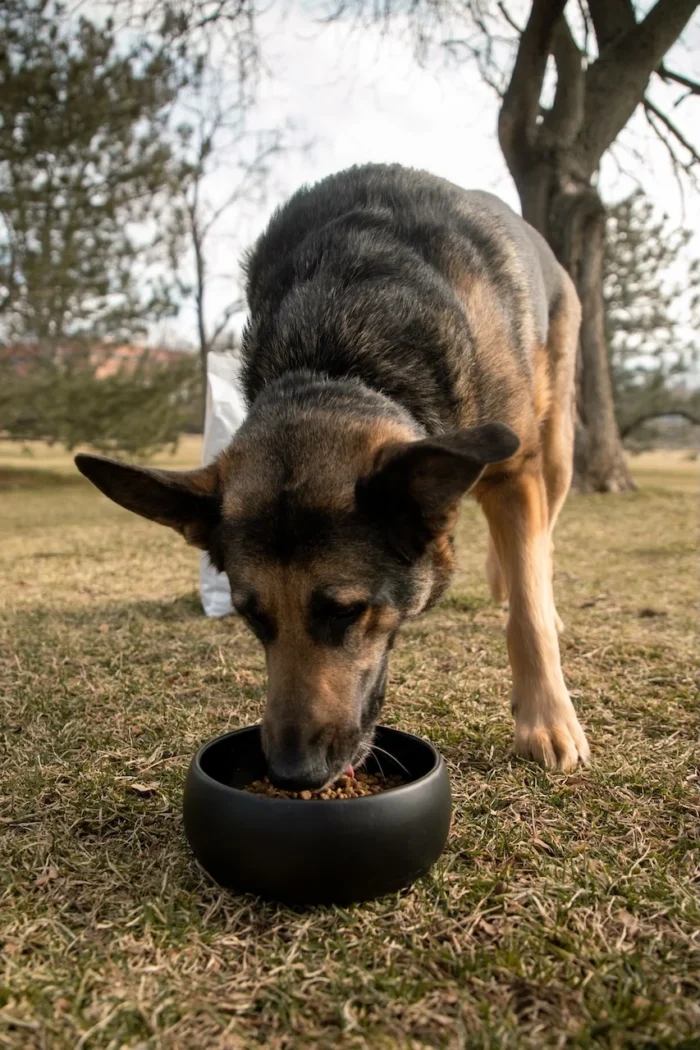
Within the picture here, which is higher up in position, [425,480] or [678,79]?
[678,79]

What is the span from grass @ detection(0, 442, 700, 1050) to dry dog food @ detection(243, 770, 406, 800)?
0.84 ft

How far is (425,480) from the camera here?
2281mm

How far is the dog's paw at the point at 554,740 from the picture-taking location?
2.94 meters

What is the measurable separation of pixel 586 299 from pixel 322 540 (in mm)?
12040

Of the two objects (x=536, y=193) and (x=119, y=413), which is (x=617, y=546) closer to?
(x=536, y=193)

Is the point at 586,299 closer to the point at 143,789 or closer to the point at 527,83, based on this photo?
the point at 527,83

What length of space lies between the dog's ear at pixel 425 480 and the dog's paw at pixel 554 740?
3.19 feet

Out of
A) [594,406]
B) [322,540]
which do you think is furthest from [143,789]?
[594,406]

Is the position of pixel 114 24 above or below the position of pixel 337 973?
above

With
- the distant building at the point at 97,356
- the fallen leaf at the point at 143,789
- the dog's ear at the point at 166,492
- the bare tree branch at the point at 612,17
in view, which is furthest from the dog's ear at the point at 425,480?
the distant building at the point at 97,356

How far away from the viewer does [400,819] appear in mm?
1991

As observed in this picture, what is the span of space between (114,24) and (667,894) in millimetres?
16232

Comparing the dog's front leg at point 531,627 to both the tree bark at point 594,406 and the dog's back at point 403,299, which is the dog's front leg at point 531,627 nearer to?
the dog's back at point 403,299

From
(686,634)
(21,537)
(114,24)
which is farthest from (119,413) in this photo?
(686,634)
